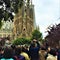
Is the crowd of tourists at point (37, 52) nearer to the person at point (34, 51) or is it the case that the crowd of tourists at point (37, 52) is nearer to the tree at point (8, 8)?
the person at point (34, 51)

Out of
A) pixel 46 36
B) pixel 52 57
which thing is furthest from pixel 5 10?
pixel 52 57

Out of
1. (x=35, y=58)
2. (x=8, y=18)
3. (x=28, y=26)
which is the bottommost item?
(x=35, y=58)

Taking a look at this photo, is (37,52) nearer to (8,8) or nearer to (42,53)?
(42,53)

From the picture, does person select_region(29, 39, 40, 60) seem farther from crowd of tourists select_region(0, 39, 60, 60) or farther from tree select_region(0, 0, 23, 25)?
tree select_region(0, 0, 23, 25)

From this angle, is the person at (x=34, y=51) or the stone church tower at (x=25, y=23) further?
the stone church tower at (x=25, y=23)

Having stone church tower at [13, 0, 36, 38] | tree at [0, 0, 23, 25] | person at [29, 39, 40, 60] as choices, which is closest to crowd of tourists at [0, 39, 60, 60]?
person at [29, 39, 40, 60]

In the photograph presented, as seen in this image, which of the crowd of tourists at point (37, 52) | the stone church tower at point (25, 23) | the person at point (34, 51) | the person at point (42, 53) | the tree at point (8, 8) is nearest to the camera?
the crowd of tourists at point (37, 52)

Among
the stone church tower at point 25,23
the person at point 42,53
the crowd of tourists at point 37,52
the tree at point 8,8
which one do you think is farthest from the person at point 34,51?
the stone church tower at point 25,23

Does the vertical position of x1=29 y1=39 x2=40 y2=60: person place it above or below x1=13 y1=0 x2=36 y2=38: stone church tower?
below

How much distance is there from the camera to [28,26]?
129750 millimetres

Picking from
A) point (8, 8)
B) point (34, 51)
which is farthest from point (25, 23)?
point (34, 51)

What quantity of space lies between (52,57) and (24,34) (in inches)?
4552

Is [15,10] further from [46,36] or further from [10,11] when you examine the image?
[46,36]

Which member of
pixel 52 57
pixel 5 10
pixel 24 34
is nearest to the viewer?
pixel 52 57
